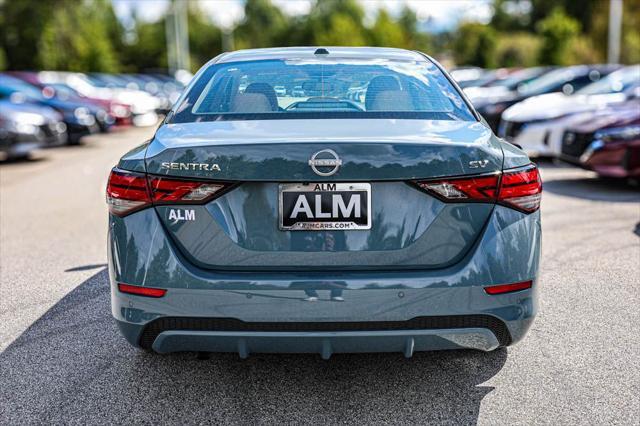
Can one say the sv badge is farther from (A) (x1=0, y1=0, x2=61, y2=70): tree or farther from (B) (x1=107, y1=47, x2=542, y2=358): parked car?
(A) (x1=0, y1=0, x2=61, y2=70): tree

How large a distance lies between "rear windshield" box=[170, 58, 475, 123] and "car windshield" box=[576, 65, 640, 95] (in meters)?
10.3

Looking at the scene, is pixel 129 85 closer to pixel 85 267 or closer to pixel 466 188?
pixel 85 267

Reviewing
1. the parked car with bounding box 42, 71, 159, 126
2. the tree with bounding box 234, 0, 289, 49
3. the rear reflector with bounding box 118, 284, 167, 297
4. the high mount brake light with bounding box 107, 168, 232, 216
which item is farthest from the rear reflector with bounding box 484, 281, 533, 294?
the tree with bounding box 234, 0, 289, 49

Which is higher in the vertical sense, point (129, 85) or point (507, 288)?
point (507, 288)

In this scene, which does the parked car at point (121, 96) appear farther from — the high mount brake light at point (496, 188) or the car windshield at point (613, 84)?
the high mount brake light at point (496, 188)

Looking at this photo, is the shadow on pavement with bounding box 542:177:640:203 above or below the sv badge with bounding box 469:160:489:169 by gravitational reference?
below

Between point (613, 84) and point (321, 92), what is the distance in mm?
11076

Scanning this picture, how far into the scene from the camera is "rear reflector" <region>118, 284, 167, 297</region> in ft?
9.68

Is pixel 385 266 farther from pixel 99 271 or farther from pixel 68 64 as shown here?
pixel 68 64

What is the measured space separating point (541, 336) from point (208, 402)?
1.89 m

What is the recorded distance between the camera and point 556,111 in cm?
1204

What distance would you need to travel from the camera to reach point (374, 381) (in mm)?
3533

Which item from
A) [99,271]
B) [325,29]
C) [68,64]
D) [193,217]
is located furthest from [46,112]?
[325,29]

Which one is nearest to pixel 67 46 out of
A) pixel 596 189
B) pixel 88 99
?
pixel 88 99
